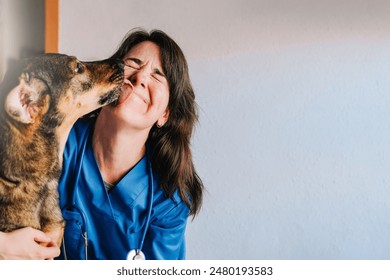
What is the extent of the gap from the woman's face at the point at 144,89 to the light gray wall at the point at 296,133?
0.11 m

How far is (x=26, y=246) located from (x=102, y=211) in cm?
15

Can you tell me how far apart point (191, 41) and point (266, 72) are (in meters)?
0.16

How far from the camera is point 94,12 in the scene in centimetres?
113

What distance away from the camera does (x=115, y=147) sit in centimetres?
111

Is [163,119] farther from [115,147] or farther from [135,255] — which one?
[135,255]

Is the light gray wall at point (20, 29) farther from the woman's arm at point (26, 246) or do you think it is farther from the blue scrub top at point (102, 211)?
the woman's arm at point (26, 246)

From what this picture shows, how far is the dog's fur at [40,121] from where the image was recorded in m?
1.05

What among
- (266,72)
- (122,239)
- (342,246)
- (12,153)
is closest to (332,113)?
(266,72)

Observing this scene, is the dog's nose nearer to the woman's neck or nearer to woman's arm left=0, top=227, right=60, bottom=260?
the woman's neck

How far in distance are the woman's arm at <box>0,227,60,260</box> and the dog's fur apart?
1 cm

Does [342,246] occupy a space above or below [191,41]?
below

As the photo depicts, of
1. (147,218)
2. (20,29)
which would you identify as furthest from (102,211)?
(20,29)

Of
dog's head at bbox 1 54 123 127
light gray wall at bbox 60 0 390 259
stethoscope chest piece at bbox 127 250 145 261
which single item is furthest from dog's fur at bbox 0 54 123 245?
light gray wall at bbox 60 0 390 259
